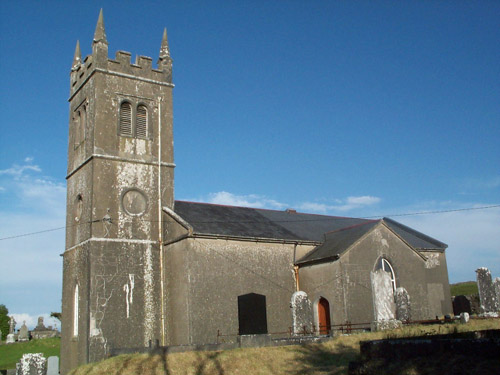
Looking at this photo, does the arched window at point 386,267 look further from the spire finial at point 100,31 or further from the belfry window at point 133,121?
the spire finial at point 100,31

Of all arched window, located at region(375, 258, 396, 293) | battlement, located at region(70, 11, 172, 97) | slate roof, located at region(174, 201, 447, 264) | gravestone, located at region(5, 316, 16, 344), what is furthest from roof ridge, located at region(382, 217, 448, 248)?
gravestone, located at region(5, 316, 16, 344)

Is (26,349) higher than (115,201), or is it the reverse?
(115,201)

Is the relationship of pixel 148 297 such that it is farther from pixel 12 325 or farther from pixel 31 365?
pixel 12 325

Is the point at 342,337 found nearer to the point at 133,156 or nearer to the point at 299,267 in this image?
the point at 299,267

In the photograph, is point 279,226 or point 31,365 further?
point 279,226

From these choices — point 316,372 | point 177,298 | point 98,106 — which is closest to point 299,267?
point 177,298

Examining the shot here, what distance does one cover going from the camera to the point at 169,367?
15.1 metres

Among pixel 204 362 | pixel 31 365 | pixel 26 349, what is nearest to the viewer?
pixel 204 362

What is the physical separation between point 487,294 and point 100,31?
2397 centimetres

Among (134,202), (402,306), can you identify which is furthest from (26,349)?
(402,306)

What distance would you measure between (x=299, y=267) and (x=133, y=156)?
10.4 m

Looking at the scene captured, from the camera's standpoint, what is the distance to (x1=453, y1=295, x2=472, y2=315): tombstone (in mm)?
33919

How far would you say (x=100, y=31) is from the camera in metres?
27.2

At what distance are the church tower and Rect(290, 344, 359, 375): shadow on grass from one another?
10143 millimetres
